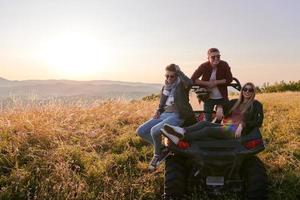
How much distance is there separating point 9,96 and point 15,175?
4.35m

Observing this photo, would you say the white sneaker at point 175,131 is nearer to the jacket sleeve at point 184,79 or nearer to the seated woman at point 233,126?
the seated woman at point 233,126

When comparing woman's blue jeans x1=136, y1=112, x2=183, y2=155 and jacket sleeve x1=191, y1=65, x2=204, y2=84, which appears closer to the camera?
woman's blue jeans x1=136, y1=112, x2=183, y2=155

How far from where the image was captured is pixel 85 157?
9.05 m

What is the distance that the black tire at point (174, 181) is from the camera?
23.4ft

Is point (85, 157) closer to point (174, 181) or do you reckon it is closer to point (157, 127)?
point (157, 127)

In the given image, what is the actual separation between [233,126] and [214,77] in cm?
195

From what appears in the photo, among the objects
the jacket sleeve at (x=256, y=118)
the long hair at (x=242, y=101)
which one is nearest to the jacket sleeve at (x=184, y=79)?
Result: the long hair at (x=242, y=101)

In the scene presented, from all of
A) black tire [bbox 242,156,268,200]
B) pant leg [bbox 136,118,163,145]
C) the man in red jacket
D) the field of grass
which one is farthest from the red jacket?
black tire [bbox 242,156,268,200]

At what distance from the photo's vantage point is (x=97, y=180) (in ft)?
26.9

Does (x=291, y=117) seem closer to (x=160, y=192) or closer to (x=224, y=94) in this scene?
(x=224, y=94)

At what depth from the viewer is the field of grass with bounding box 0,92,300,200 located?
7820mm

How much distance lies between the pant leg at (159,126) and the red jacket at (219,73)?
1134 mm

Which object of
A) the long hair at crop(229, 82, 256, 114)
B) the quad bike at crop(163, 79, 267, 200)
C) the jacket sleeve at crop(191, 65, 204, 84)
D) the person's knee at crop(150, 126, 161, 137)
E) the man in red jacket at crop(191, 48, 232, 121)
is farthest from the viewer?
the jacket sleeve at crop(191, 65, 204, 84)

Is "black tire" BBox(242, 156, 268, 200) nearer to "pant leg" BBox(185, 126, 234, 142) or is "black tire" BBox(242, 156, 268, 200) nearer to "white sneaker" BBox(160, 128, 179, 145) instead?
"pant leg" BBox(185, 126, 234, 142)
